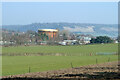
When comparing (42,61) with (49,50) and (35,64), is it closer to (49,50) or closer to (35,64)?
(35,64)

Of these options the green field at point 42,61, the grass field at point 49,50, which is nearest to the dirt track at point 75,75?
the green field at point 42,61

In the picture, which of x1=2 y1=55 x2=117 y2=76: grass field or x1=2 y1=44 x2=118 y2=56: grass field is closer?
x1=2 y1=55 x2=117 y2=76: grass field

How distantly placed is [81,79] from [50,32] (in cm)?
16410

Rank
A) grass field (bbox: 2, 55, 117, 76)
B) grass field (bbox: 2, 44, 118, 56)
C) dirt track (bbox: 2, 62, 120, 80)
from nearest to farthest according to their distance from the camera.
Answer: dirt track (bbox: 2, 62, 120, 80), grass field (bbox: 2, 55, 117, 76), grass field (bbox: 2, 44, 118, 56)

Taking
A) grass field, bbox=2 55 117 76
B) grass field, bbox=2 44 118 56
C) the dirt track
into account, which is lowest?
grass field, bbox=2 55 117 76

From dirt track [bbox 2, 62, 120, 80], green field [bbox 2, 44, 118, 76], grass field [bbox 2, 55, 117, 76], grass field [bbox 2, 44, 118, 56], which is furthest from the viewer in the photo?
grass field [bbox 2, 44, 118, 56]

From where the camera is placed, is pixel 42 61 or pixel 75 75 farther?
pixel 42 61

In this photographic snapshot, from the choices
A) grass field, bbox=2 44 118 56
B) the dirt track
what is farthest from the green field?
the dirt track

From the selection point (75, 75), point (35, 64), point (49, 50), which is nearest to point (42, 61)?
point (35, 64)

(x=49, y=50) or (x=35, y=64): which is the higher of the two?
(x=49, y=50)

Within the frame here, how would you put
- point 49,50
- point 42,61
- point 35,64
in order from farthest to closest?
point 49,50
point 42,61
point 35,64

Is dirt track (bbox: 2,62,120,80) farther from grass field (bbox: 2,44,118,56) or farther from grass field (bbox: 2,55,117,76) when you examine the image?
grass field (bbox: 2,44,118,56)

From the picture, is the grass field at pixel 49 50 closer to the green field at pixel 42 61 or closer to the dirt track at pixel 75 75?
the green field at pixel 42 61

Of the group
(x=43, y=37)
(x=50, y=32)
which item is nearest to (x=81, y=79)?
(x=43, y=37)
